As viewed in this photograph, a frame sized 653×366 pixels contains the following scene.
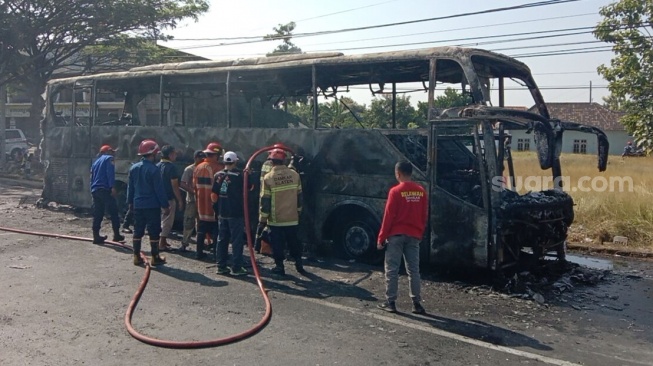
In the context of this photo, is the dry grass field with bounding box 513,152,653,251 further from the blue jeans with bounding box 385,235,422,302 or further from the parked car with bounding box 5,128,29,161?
the parked car with bounding box 5,128,29,161

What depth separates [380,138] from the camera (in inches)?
344

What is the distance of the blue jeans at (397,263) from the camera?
21.8ft

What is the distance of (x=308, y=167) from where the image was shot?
375 inches

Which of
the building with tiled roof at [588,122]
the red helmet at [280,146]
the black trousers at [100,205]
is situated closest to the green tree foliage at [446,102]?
the red helmet at [280,146]

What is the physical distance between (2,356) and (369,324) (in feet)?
10.8

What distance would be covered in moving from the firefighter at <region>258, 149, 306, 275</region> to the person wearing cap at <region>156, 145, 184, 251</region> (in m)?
2.02

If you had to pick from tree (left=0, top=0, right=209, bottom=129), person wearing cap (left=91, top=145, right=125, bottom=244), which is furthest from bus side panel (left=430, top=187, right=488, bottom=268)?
tree (left=0, top=0, right=209, bottom=129)

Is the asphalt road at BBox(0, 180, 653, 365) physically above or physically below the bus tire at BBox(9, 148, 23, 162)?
below

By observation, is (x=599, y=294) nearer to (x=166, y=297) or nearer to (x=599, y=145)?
(x=599, y=145)

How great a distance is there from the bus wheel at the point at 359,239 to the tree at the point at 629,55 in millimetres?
8380

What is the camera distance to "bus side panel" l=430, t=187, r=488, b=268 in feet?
25.4

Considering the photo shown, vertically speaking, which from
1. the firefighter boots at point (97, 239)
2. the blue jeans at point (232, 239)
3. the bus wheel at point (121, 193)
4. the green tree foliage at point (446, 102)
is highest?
the green tree foliage at point (446, 102)

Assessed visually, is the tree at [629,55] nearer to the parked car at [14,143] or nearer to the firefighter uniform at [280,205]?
the firefighter uniform at [280,205]

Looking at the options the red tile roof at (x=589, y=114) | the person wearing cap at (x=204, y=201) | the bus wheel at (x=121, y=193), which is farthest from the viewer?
the red tile roof at (x=589, y=114)
